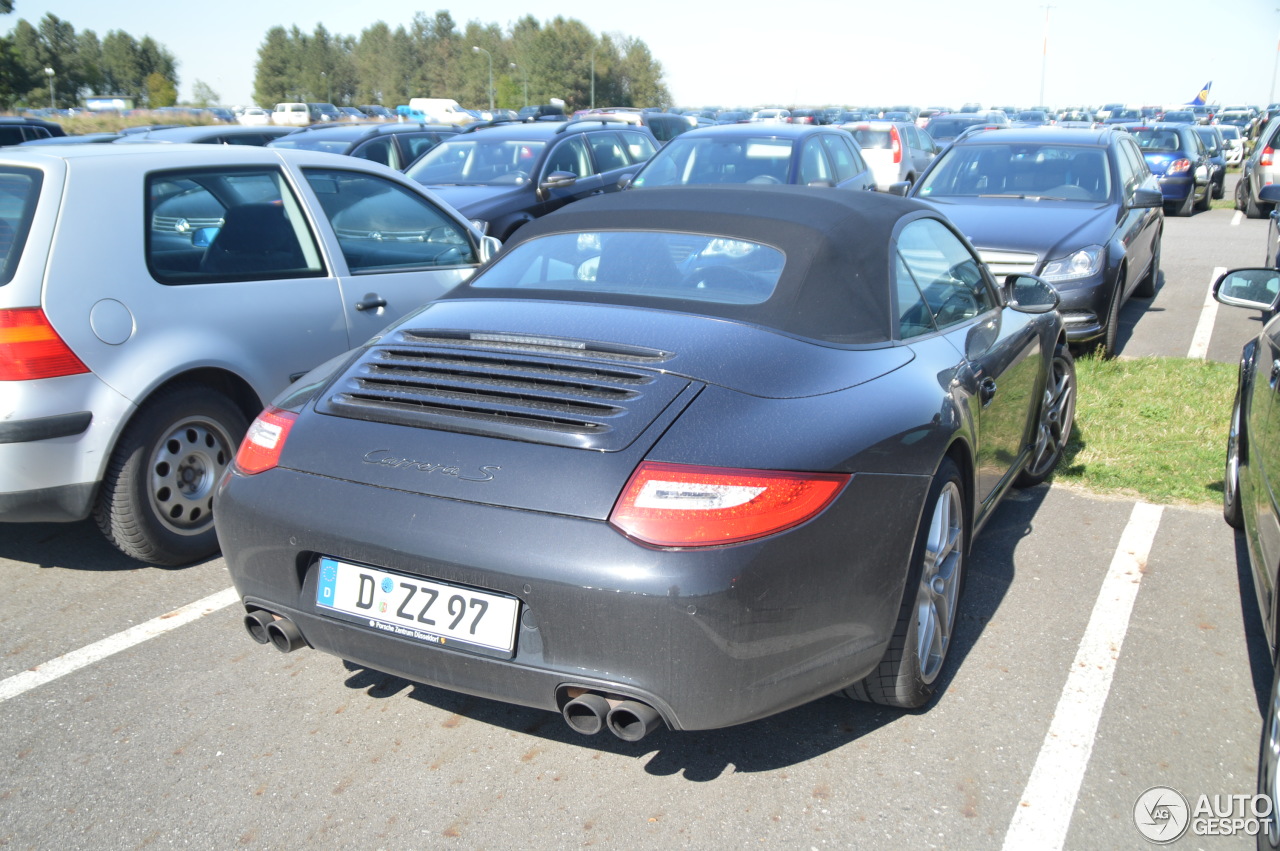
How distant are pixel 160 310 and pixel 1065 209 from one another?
651 cm

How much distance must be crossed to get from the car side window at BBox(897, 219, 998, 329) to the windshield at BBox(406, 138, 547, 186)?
6.56m

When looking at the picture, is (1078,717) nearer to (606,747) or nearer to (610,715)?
(606,747)

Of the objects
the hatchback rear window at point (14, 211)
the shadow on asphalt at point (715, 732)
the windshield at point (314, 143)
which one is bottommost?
the shadow on asphalt at point (715, 732)

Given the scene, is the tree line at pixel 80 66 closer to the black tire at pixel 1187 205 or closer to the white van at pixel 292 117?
the white van at pixel 292 117

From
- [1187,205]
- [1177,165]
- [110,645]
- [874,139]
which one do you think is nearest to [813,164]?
[110,645]

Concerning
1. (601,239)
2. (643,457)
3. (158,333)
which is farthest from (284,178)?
(643,457)

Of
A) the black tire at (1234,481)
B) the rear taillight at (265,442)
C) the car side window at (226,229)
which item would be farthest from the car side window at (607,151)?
the rear taillight at (265,442)

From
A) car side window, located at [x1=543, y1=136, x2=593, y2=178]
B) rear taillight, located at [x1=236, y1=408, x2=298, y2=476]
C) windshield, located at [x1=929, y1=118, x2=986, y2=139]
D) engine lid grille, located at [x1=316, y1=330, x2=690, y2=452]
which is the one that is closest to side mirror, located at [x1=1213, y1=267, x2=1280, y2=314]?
engine lid grille, located at [x1=316, y1=330, x2=690, y2=452]

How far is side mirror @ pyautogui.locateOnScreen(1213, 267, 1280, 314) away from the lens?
3635mm

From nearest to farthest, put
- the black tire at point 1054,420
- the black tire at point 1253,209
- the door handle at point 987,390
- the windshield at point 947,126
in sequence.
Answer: the door handle at point 987,390 < the black tire at point 1054,420 < the black tire at point 1253,209 < the windshield at point 947,126

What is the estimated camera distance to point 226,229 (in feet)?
14.4

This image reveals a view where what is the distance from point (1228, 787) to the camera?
2.59 m

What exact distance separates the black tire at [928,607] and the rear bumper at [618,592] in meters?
0.11

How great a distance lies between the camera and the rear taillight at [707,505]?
7.31 ft
